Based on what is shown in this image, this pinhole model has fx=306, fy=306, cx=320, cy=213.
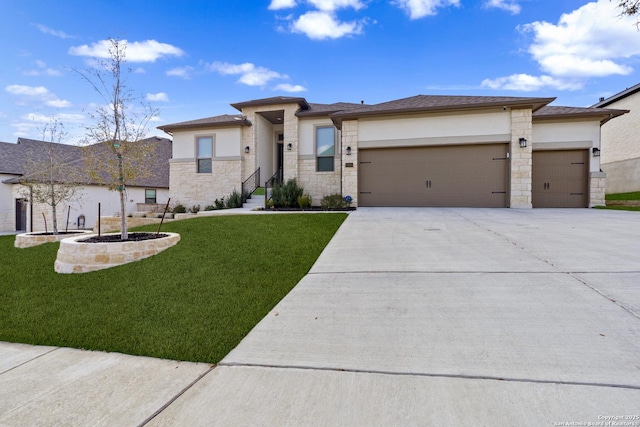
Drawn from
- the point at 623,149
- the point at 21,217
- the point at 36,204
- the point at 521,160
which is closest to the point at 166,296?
the point at 521,160

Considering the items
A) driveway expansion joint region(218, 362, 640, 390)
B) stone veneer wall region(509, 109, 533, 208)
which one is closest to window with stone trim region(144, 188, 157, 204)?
stone veneer wall region(509, 109, 533, 208)

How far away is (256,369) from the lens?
8.27ft

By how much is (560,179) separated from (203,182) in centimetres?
1634

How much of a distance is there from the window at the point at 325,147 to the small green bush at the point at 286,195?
2.37 meters

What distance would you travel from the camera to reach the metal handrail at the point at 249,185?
595 inches

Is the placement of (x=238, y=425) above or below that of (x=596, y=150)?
below

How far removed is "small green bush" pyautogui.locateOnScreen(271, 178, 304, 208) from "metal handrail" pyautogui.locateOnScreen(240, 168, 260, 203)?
2.39m

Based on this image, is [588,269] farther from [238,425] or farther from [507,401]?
[238,425]

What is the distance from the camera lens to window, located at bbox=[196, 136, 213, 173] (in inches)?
638

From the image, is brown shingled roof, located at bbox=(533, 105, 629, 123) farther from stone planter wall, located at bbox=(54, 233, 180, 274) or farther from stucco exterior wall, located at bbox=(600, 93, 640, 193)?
stone planter wall, located at bbox=(54, 233, 180, 274)

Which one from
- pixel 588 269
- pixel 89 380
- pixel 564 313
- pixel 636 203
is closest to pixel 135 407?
pixel 89 380

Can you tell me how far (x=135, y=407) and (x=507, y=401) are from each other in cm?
249

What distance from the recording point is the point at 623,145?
17.2 meters

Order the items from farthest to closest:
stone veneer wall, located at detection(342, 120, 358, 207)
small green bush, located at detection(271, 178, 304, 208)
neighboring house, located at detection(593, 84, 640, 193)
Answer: neighboring house, located at detection(593, 84, 640, 193)
small green bush, located at detection(271, 178, 304, 208)
stone veneer wall, located at detection(342, 120, 358, 207)
